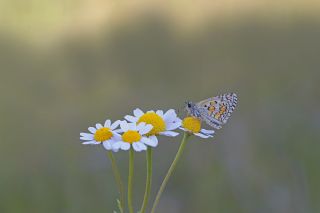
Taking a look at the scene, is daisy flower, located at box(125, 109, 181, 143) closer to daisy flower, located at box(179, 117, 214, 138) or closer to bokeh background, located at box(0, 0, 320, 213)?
daisy flower, located at box(179, 117, 214, 138)

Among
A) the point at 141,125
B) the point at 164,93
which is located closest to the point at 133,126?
the point at 141,125

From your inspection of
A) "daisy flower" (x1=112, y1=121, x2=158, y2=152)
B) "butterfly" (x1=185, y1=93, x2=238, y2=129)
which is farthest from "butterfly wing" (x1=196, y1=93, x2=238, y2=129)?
"daisy flower" (x1=112, y1=121, x2=158, y2=152)

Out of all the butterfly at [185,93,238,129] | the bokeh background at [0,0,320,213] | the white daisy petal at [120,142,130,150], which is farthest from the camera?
the bokeh background at [0,0,320,213]

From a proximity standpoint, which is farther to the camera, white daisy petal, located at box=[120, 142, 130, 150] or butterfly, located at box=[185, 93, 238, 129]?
butterfly, located at box=[185, 93, 238, 129]

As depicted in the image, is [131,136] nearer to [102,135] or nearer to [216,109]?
[102,135]
